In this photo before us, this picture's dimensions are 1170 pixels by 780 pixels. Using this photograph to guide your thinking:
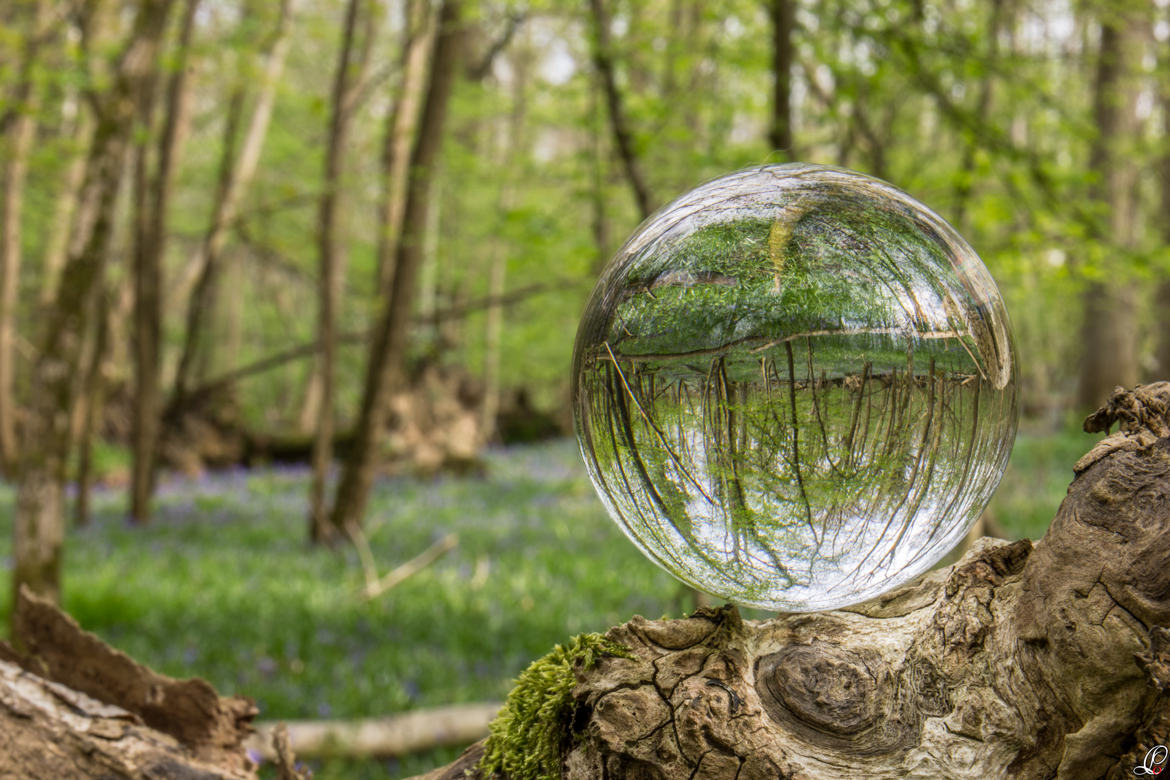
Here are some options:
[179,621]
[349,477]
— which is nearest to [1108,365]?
[349,477]

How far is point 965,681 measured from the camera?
4.50ft

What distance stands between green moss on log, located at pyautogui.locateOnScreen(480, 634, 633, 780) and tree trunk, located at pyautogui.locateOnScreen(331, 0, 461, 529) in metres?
6.93

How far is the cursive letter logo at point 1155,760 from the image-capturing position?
117cm

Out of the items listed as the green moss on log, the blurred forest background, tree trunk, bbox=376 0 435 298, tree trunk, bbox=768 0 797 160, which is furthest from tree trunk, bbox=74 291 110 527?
the green moss on log

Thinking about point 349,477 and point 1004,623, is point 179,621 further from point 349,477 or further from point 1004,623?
point 1004,623

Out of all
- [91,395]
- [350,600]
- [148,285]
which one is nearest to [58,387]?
[350,600]

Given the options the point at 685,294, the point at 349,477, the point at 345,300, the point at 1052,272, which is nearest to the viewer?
the point at 685,294

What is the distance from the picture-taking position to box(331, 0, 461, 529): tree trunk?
26.6ft

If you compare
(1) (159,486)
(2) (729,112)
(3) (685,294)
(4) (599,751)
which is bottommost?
(1) (159,486)

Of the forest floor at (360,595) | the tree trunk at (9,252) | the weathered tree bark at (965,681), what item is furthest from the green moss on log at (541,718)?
the tree trunk at (9,252)

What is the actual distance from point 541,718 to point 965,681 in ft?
2.18

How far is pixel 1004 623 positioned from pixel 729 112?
7.31 metres

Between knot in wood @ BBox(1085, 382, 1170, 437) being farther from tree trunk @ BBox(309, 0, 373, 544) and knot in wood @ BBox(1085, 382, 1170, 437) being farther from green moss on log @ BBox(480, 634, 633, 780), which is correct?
tree trunk @ BBox(309, 0, 373, 544)

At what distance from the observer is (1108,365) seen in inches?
607
